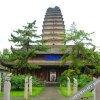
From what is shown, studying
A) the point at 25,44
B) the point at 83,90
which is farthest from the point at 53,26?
the point at 83,90

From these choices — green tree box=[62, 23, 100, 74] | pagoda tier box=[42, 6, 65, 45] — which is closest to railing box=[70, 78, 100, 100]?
green tree box=[62, 23, 100, 74]

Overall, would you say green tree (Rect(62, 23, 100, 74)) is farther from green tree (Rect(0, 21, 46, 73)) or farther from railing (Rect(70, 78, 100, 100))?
railing (Rect(70, 78, 100, 100))

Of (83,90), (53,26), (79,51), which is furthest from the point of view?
(53,26)

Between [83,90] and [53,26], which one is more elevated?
[53,26]

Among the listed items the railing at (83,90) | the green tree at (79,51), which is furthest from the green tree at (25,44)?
the railing at (83,90)

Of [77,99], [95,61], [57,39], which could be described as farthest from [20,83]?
[57,39]

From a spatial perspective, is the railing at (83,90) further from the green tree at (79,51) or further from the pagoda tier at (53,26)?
the pagoda tier at (53,26)

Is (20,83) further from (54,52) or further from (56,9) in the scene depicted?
(56,9)

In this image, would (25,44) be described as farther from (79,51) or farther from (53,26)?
(53,26)

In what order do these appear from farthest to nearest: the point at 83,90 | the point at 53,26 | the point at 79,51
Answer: the point at 53,26 → the point at 79,51 → the point at 83,90

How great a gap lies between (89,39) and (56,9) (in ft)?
150

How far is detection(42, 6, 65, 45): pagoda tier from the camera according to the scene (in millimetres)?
82438

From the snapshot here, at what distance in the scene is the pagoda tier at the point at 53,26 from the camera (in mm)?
82438

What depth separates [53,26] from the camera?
83688mm
